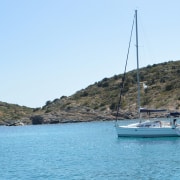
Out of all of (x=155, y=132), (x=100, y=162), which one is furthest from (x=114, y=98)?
(x=100, y=162)

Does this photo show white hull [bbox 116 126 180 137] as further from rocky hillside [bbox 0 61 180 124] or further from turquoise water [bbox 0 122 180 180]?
rocky hillside [bbox 0 61 180 124]

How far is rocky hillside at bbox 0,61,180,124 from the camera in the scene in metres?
108

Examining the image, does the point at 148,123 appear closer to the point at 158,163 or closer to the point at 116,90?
the point at 158,163

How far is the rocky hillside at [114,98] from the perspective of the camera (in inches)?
4257

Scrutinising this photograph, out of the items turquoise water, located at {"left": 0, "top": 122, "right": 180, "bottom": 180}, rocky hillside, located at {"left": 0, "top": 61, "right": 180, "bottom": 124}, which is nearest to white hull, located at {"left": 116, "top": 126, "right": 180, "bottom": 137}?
turquoise water, located at {"left": 0, "top": 122, "right": 180, "bottom": 180}

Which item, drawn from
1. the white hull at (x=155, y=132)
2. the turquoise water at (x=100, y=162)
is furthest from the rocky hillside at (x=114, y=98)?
the turquoise water at (x=100, y=162)

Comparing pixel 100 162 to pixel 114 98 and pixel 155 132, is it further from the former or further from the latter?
pixel 114 98

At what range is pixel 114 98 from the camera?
12038 centimetres

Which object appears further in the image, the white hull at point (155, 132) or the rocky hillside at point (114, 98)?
the rocky hillside at point (114, 98)

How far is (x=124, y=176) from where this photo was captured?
30.1 m

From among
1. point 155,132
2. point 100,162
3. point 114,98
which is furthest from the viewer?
point 114,98

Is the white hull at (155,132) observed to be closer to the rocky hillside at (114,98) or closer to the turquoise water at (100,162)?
the turquoise water at (100,162)

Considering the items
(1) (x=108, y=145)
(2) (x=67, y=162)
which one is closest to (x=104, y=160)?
(2) (x=67, y=162)

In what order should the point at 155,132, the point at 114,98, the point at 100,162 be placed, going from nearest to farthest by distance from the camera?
the point at 100,162
the point at 155,132
the point at 114,98
